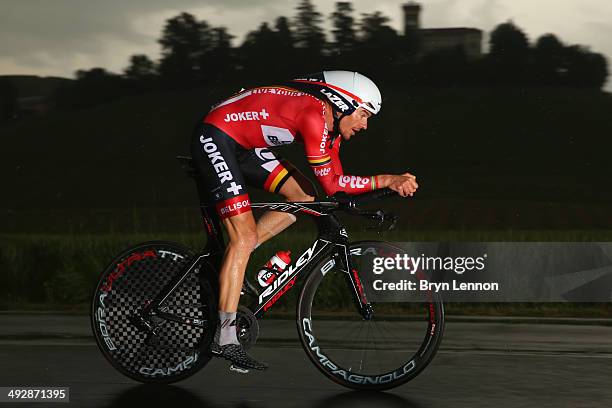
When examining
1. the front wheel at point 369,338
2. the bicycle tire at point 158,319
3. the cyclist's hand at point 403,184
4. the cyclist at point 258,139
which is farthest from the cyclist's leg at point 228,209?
the cyclist's hand at point 403,184

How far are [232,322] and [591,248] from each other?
221 inches

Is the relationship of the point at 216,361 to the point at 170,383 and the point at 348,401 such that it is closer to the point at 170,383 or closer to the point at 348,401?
the point at 170,383

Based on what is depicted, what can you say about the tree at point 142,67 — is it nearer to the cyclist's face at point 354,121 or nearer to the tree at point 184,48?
the tree at point 184,48

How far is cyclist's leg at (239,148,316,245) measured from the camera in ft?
22.5

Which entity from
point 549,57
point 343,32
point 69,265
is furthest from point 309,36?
point 69,265

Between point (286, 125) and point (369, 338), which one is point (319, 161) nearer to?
point (286, 125)

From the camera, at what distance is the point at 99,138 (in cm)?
2586

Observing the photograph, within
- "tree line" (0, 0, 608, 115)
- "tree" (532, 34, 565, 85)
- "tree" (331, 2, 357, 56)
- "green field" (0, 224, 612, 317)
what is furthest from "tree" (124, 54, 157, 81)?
"green field" (0, 224, 612, 317)

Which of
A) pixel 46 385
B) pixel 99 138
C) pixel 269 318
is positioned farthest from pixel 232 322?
pixel 99 138

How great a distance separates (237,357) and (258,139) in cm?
116

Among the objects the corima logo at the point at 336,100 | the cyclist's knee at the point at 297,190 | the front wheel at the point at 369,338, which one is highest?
the corima logo at the point at 336,100

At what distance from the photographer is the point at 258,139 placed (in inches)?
263

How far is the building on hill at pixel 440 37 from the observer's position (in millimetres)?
21672

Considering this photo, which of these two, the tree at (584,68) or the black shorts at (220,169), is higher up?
the black shorts at (220,169)
